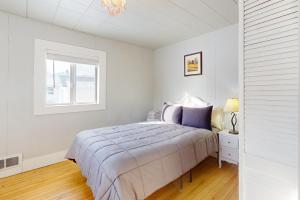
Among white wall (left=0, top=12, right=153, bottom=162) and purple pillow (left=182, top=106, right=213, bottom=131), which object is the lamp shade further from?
white wall (left=0, top=12, right=153, bottom=162)

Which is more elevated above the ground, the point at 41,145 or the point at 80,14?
the point at 80,14

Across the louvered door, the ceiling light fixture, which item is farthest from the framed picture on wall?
the louvered door

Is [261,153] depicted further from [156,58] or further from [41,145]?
[156,58]

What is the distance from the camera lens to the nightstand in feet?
7.81

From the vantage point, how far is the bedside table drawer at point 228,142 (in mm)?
2383

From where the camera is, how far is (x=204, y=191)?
6.32 feet

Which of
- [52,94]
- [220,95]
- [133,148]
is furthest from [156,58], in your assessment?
[133,148]

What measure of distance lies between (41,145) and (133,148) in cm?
185

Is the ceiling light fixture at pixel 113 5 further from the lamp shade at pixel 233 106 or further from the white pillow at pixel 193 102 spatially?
the white pillow at pixel 193 102

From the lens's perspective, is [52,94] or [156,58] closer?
[52,94]

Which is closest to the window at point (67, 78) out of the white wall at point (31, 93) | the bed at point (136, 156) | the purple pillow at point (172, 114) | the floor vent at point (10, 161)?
the white wall at point (31, 93)

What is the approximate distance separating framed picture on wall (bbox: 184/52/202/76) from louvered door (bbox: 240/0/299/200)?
225 centimetres

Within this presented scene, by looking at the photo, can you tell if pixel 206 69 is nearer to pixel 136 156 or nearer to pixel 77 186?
pixel 136 156

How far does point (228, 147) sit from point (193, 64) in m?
1.71
